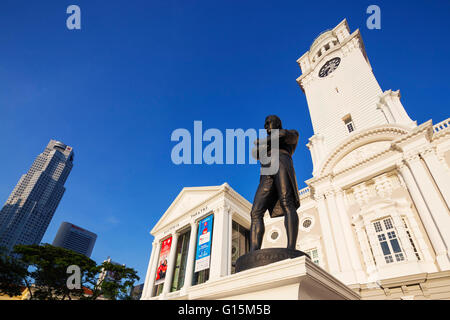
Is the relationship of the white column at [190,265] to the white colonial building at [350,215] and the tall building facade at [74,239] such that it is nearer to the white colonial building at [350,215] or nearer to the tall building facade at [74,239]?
the white colonial building at [350,215]

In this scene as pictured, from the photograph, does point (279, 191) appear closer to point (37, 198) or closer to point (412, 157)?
point (412, 157)

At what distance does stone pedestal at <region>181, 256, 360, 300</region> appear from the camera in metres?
2.37

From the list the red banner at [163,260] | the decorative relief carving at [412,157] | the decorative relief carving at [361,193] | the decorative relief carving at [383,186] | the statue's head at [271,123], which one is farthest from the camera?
the red banner at [163,260]

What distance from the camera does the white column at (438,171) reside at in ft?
38.6

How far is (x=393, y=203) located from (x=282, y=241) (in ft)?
28.5

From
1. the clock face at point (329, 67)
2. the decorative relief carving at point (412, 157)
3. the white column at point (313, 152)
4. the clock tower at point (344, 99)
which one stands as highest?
the clock face at point (329, 67)

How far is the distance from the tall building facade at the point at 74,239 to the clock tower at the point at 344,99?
17610 cm

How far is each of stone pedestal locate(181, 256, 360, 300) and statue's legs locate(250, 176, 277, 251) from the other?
1016mm

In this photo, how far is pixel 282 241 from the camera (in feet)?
62.7

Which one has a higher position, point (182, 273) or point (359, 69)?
point (359, 69)

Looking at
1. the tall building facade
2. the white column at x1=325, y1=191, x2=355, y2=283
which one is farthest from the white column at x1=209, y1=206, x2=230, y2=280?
the tall building facade

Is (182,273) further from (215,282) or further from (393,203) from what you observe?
(215,282)

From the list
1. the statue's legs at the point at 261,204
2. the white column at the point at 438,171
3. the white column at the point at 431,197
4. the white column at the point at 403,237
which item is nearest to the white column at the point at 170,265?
the white column at the point at 403,237
